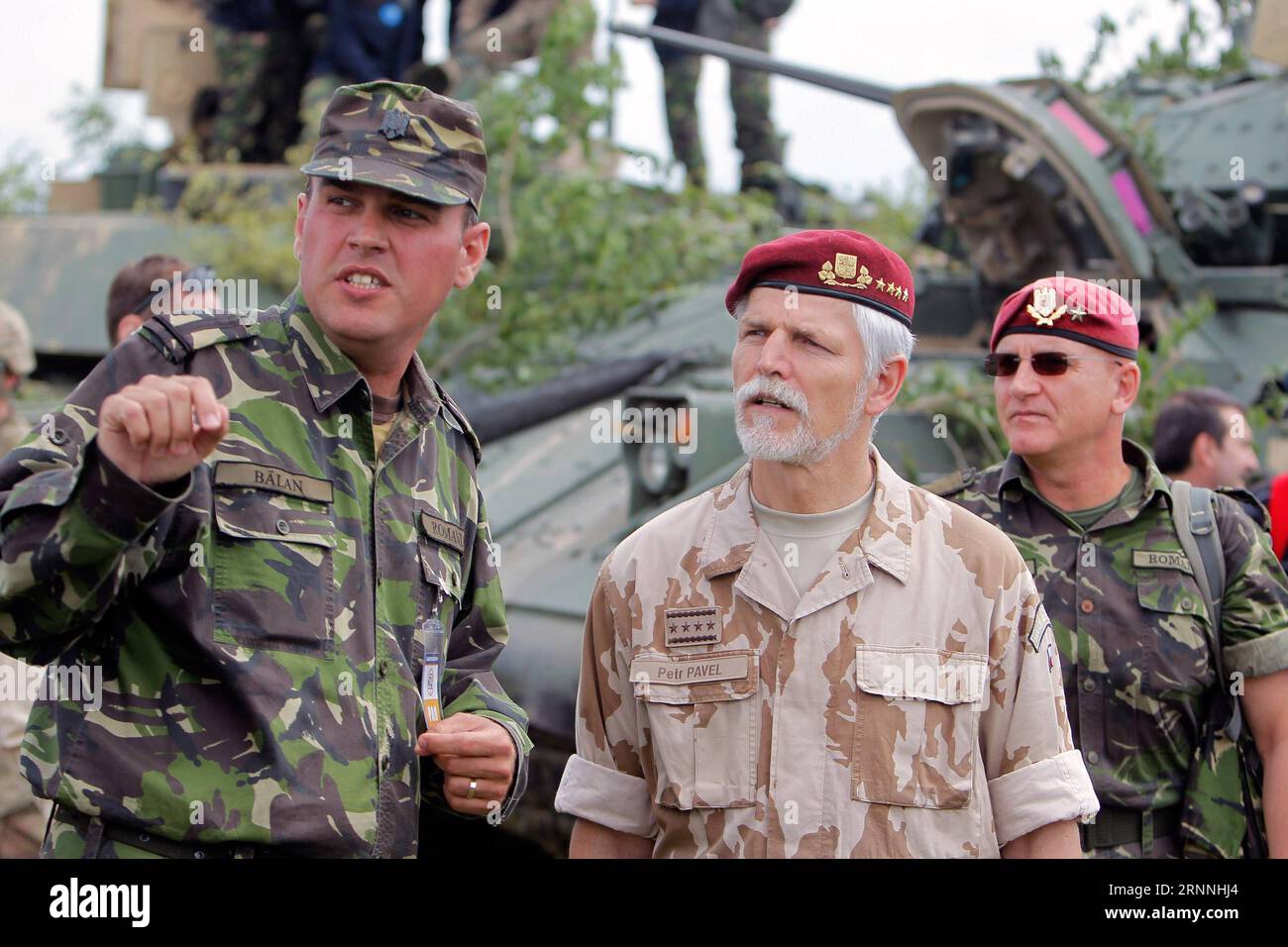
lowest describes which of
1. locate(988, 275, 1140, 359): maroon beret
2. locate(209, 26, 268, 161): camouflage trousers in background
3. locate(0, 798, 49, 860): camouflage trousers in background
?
locate(0, 798, 49, 860): camouflage trousers in background

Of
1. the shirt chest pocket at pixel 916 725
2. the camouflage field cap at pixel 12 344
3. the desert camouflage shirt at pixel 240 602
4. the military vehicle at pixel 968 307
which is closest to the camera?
the desert camouflage shirt at pixel 240 602

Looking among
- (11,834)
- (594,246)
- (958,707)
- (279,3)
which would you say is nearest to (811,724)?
(958,707)

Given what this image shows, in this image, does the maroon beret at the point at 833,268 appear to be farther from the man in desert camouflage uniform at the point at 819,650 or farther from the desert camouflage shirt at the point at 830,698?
the desert camouflage shirt at the point at 830,698

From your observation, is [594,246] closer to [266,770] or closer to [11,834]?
[11,834]

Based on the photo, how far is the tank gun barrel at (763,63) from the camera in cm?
776

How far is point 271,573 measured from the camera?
2.27 meters

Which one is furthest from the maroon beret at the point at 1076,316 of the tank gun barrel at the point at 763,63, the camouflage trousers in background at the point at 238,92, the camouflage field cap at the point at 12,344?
the camouflage trousers in background at the point at 238,92

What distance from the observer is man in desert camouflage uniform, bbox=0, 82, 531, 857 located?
2.06 m

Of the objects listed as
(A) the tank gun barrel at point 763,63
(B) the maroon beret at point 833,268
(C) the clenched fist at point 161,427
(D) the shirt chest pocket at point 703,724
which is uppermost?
(A) the tank gun barrel at point 763,63

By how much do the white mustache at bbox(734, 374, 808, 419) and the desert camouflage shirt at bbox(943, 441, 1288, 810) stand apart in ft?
2.99

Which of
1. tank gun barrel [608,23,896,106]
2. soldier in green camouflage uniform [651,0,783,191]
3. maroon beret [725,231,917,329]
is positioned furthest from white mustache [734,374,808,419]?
soldier in green camouflage uniform [651,0,783,191]

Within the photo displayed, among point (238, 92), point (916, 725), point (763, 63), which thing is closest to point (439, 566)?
point (916, 725)

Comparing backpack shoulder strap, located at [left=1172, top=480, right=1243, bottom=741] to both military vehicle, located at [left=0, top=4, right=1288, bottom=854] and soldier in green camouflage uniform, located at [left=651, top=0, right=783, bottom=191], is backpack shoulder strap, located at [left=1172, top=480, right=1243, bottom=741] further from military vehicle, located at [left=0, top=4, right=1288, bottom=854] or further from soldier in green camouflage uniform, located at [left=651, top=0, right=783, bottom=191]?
soldier in green camouflage uniform, located at [left=651, top=0, right=783, bottom=191]

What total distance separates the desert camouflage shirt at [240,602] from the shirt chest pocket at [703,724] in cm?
36
